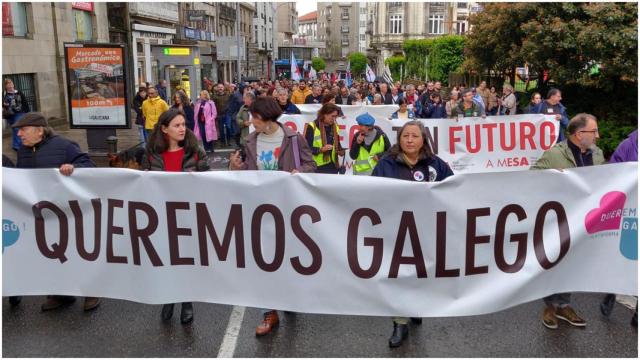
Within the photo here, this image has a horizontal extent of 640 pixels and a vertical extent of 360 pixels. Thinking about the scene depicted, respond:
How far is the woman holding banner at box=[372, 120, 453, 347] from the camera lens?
427cm

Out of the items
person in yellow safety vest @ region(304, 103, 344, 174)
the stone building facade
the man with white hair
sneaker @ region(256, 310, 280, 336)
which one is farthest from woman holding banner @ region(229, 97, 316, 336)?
the stone building facade

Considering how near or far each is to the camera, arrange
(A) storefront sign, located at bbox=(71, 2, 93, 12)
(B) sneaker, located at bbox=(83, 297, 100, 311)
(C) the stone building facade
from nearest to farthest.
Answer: (B) sneaker, located at bbox=(83, 297, 100, 311) → (C) the stone building facade → (A) storefront sign, located at bbox=(71, 2, 93, 12)

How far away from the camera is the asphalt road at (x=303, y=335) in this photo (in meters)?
4.16

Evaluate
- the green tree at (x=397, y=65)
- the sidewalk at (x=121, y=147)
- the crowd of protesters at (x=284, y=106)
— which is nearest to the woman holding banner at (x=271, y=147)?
the crowd of protesters at (x=284, y=106)

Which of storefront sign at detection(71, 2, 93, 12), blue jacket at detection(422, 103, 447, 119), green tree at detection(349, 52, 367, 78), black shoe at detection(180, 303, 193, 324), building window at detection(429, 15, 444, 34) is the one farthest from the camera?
green tree at detection(349, 52, 367, 78)

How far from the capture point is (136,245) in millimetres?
4227

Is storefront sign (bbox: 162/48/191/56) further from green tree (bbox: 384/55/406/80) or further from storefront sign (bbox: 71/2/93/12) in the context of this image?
green tree (bbox: 384/55/406/80)

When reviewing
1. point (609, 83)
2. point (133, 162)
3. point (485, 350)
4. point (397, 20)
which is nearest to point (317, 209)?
point (485, 350)

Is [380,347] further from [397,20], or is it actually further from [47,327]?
[397,20]

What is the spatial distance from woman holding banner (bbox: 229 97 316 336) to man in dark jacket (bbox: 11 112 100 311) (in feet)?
4.26

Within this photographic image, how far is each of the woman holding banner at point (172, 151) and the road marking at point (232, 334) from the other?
0.32 m

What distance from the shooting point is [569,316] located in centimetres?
454

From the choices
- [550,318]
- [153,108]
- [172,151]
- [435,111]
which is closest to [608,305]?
[550,318]

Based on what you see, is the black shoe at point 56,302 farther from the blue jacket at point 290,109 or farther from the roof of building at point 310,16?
the roof of building at point 310,16
